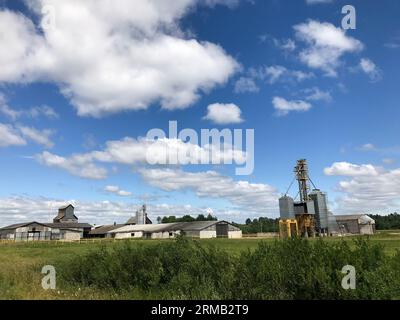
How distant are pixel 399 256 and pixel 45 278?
56.5 ft

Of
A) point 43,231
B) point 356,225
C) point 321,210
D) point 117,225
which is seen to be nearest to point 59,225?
point 43,231

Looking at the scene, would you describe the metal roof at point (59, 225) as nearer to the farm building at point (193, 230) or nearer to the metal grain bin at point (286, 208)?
the farm building at point (193, 230)

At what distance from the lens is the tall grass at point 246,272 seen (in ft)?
40.8

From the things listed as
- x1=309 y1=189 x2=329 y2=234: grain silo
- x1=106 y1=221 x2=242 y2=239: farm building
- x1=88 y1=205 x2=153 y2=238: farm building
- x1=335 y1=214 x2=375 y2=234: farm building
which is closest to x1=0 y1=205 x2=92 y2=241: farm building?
x1=88 y1=205 x2=153 y2=238: farm building

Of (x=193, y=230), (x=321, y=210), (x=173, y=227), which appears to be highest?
(x=321, y=210)

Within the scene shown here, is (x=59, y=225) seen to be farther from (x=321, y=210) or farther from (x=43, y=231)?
(x=321, y=210)

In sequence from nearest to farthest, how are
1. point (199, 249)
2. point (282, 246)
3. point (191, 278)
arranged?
point (282, 246), point (191, 278), point (199, 249)

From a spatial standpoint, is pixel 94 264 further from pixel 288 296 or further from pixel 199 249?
pixel 288 296

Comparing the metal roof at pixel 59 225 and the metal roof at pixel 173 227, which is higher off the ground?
the metal roof at pixel 59 225

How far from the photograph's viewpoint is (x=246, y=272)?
1505 cm

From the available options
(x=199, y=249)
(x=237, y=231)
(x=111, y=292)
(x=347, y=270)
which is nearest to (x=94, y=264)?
(x=111, y=292)

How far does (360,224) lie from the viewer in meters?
122

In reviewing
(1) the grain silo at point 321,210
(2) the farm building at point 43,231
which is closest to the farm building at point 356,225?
(1) the grain silo at point 321,210
